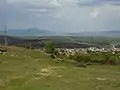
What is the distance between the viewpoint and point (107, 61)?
12625 centimetres

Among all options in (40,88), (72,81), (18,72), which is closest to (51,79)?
(72,81)

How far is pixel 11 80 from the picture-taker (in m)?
49.1

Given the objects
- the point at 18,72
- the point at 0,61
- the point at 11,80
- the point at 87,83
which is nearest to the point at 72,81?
the point at 87,83

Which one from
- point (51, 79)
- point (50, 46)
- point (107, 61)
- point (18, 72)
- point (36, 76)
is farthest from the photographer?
point (50, 46)

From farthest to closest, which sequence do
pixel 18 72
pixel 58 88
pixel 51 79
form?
pixel 18 72 → pixel 51 79 → pixel 58 88

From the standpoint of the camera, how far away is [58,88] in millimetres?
42062

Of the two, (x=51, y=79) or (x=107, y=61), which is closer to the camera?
(x=51, y=79)

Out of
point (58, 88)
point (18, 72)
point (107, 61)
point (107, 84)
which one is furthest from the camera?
point (107, 61)

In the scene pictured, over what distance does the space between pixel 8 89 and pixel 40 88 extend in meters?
4.59

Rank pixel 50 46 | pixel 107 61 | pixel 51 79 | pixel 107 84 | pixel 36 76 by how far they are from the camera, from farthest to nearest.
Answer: pixel 50 46
pixel 107 61
pixel 36 76
pixel 51 79
pixel 107 84

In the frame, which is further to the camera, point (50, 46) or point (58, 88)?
point (50, 46)

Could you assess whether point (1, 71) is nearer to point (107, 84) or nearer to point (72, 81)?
point (72, 81)

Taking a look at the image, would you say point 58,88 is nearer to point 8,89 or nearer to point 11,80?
point 8,89

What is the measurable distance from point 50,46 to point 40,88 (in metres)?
94.3
